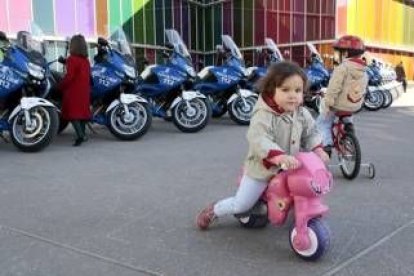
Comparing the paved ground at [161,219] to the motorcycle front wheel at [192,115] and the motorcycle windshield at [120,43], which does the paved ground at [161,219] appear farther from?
the motorcycle windshield at [120,43]

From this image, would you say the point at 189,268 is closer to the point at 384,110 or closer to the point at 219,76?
the point at 219,76

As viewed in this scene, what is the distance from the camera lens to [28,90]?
8.46m

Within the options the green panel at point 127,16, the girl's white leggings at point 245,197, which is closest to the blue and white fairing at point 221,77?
the girl's white leggings at point 245,197

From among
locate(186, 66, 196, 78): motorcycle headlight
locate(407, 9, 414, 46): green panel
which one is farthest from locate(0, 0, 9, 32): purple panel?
locate(407, 9, 414, 46): green panel

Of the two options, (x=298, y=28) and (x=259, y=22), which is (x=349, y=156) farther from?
(x=259, y=22)

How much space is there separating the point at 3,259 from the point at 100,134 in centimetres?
613

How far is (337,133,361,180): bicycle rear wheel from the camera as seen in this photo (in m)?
6.44

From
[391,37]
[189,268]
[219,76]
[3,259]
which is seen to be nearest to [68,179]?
[3,259]

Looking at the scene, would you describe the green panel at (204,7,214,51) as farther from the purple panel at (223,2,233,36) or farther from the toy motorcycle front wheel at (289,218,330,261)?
the toy motorcycle front wheel at (289,218,330,261)

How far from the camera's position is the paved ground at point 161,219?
12.8 ft

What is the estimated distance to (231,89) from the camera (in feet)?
38.3

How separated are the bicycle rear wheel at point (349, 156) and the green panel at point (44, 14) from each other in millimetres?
16650

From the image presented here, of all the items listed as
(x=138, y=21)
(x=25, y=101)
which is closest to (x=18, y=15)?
(x=138, y=21)

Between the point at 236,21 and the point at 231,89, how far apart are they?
827 inches
